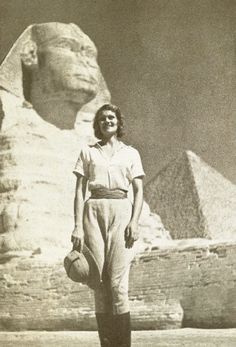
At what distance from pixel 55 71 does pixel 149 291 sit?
15.4 ft

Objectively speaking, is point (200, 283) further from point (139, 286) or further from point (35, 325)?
point (35, 325)

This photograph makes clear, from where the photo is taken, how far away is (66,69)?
1220cm

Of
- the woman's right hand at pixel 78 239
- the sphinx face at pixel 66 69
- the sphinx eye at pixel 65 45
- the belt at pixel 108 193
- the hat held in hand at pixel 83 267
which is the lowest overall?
the hat held in hand at pixel 83 267

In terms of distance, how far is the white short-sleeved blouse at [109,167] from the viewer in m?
4.83

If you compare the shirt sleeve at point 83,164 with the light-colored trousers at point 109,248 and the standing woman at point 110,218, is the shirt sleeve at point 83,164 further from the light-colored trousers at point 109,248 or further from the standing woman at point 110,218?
the light-colored trousers at point 109,248

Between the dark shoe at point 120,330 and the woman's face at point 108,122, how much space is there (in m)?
1.21

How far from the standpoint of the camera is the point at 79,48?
12.5m

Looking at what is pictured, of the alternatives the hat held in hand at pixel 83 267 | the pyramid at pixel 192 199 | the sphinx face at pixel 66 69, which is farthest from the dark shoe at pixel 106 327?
the pyramid at pixel 192 199

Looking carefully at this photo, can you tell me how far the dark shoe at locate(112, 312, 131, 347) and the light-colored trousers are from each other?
0.12ft

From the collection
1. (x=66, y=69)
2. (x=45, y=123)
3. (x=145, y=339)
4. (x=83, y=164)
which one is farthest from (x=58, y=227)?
(x=83, y=164)

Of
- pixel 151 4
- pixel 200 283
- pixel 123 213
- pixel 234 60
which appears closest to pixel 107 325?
pixel 123 213

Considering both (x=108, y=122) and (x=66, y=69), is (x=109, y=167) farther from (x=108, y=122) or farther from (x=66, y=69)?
(x=66, y=69)

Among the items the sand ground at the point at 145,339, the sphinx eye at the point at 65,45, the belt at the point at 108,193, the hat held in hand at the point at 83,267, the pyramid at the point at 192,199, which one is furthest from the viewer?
the pyramid at the point at 192,199

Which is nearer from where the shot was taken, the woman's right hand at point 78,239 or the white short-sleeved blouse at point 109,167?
the woman's right hand at point 78,239
